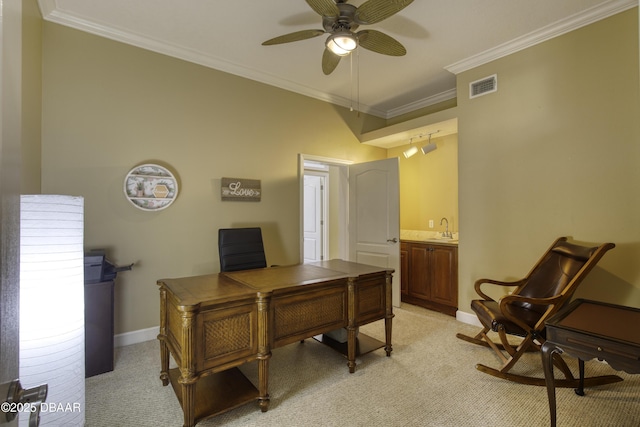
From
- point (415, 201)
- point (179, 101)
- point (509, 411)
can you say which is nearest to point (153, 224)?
point (179, 101)

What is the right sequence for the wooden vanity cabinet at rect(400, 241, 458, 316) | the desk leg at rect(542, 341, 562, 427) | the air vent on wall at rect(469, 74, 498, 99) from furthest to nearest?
the wooden vanity cabinet at rect(400, 241, 458, 316) → the air vent on wall at rect(469, 74, 498, 99) → the desk leg at rect(542, 341, 562, 427)

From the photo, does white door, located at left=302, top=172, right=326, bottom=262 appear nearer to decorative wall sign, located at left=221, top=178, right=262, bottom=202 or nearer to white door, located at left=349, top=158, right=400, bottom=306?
white door, located at left=349, top=158, right=400, bottom=306

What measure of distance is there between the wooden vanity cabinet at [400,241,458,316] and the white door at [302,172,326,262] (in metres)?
2.24

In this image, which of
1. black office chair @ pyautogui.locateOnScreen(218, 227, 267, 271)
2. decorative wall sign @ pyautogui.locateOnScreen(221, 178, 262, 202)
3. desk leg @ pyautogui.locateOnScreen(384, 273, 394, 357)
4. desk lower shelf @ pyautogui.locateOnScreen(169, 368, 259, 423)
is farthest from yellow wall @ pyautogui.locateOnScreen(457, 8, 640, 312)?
desk lower shelf @ pyautogui.locateOnScreen(169, 368, 259, 423)

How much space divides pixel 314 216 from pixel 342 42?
4.32 m

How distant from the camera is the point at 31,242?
1.31 m

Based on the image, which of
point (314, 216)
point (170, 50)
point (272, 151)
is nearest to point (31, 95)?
point (170, 50)

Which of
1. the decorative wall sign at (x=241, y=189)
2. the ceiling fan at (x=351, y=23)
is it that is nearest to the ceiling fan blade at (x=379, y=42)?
the ceiling fan at (x=351, y=23)

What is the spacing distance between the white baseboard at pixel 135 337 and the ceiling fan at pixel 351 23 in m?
2.94

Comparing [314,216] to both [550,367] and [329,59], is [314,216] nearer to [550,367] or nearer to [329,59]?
[329,59]

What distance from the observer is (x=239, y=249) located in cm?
276

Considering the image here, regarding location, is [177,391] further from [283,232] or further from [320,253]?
[320,253]

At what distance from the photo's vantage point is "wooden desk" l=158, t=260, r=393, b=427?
1666 mm

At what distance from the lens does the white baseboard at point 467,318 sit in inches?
128
